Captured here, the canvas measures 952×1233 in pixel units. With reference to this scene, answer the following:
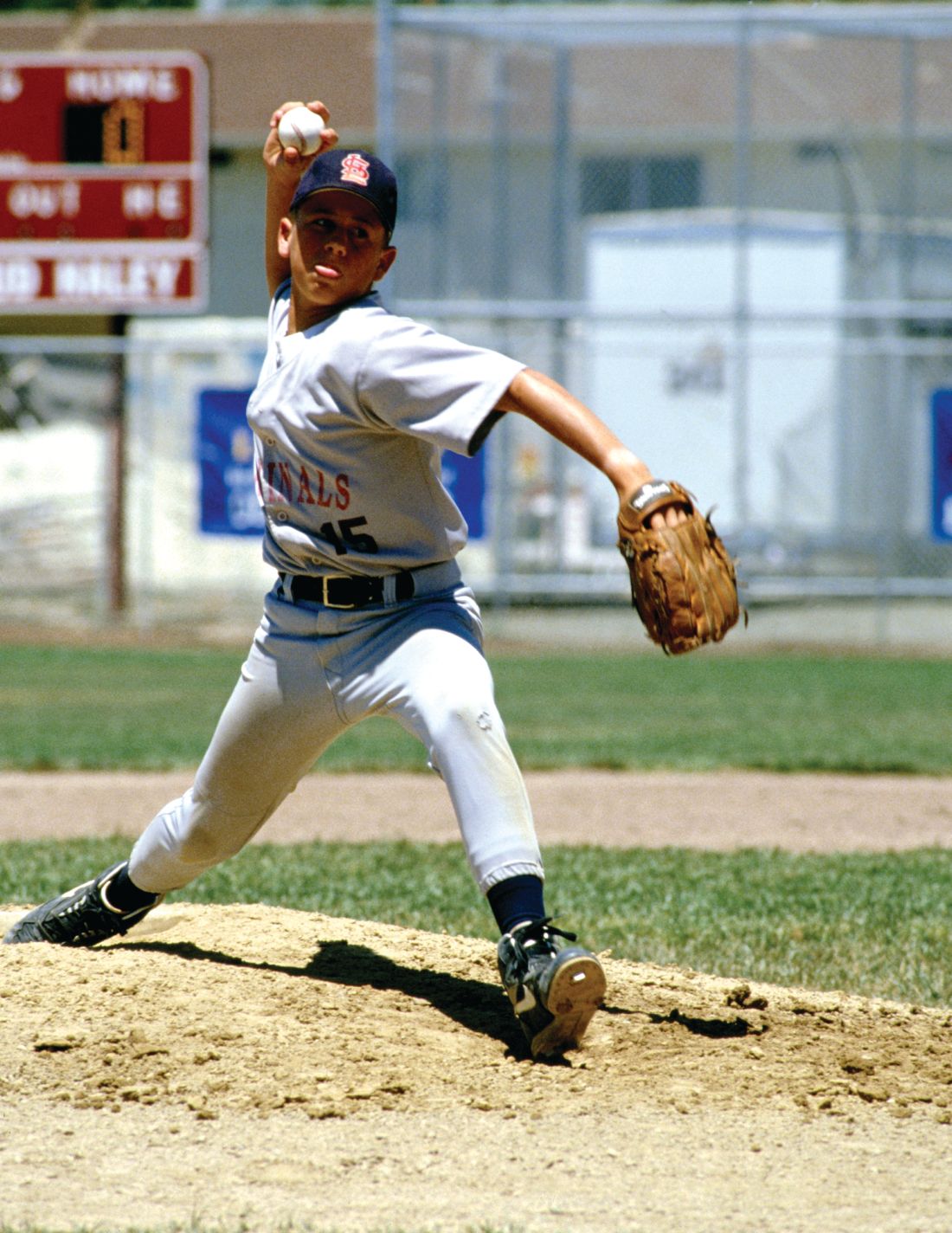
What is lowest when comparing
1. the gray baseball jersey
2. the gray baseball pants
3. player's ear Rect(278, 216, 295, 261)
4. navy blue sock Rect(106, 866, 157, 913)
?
navy blue sock Rect(106, 866, 157, 913)

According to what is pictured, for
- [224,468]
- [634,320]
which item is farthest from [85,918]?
[634,320]

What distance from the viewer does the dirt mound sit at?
261 centimetres

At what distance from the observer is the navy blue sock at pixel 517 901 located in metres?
3.25

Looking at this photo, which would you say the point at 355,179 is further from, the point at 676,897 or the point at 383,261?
the point at 676,897

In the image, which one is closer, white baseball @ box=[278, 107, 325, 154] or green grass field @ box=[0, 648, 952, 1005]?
white baseball @ box=[278, 107, 325, 154]

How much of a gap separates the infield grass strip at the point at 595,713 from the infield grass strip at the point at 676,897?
6.70 ft

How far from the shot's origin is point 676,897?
17.4ft

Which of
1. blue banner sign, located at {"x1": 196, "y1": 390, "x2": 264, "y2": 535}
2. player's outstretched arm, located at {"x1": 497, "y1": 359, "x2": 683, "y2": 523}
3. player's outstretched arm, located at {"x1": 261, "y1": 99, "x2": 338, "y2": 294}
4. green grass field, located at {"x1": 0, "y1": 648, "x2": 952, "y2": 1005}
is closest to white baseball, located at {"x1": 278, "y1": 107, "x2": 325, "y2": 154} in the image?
player's outstretched arm, located at {"x1": 261, "y1": 99, "x2": 338, "y2": 294}

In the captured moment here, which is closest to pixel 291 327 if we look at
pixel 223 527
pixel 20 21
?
pixel 223 527

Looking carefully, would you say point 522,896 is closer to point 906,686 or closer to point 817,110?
point 906,686

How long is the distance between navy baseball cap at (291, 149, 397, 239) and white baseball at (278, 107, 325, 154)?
0.31 metres

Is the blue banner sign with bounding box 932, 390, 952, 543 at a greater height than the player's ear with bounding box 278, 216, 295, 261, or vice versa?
the player's ear with bounding box 278, 216, 295, 261

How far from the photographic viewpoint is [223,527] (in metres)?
15.0

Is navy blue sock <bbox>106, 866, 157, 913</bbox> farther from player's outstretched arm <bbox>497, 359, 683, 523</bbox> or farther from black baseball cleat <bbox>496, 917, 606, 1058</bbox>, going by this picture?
player's outstretched arm <bbox>497, 359, 683, 523</bbox>
